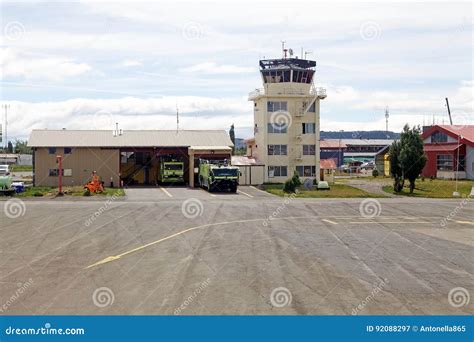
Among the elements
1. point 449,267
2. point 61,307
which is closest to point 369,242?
point 449,267

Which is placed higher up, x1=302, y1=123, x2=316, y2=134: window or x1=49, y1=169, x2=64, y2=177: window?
x1=302, y1=123, x2=316, y2=134: window

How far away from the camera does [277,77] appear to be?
71.2 meters

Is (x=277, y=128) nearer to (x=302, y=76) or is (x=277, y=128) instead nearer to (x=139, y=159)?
(x=302, y=76)

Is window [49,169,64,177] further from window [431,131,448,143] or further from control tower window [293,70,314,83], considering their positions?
window [431,131,448,143]

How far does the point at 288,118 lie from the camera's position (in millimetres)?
71688

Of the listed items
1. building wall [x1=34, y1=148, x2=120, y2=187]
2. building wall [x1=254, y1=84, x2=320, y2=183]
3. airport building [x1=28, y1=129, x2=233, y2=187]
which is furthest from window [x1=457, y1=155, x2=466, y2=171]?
building wall [x1=34, y1=148, x2=120, y2=187]

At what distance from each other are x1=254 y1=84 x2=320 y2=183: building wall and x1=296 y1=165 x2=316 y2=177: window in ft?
1.25

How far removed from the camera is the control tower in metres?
71.0

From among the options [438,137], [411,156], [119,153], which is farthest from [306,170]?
[438,137]

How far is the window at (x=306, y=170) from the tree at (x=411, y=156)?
595 inches

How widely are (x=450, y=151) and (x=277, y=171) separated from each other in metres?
24.3

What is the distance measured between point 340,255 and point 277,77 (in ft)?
167

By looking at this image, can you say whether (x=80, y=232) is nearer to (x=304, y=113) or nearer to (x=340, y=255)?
(x=340, y=255)

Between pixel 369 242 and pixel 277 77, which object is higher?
pixel 277 77
